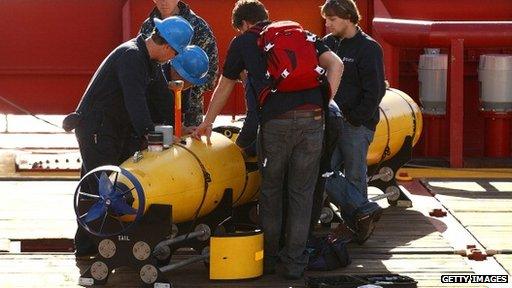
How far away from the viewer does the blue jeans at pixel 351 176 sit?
10047 millimetres

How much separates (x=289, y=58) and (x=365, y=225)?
1.82 meters

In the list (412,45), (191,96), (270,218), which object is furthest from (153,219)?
(412,45)

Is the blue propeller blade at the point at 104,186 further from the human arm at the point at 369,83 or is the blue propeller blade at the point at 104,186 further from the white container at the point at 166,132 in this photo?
the human arm at the point at 369,83

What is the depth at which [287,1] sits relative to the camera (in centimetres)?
1605

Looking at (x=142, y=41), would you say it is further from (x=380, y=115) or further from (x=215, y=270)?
(x=380, y=115)

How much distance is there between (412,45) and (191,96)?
12.6 ft

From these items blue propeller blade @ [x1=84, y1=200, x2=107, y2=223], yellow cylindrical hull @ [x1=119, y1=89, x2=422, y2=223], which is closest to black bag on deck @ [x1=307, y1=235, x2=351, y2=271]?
yellow cylindrical hull @ [x1=119, y1=89, x2=422, y2=223]

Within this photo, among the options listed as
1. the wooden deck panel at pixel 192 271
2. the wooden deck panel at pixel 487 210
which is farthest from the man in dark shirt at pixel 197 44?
the wooden deck panel at pixel 487 210

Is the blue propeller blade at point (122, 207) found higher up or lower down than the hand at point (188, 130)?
lower down

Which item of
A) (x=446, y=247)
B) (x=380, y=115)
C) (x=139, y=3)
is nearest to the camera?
(x=446, y=247)

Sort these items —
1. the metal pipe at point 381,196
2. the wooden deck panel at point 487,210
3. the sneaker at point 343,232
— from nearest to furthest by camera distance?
1. the sneaker at point 343,232
2. the wooden deck panel at point 487,210
3. the metal pipe at point 381,196

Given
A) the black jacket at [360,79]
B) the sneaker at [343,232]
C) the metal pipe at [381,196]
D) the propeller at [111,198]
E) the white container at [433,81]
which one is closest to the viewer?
the propeller at [111,198]

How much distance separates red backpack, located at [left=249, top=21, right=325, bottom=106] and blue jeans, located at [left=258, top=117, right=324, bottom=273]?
0.79ft

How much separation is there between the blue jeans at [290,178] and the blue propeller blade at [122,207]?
98 centimetres
